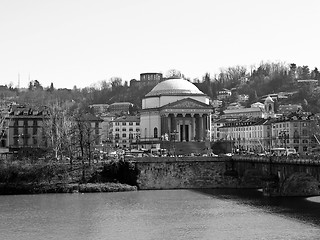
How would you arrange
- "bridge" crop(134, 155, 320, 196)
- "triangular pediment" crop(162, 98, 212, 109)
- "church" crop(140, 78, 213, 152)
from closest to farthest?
1. "bridge" crop(134, 155, 320, 196)
2. "triangular pediment" crop(162, 98, 212, 109)
3. "church" crop(140, 78, 213, 152)

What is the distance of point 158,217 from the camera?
6281 cm

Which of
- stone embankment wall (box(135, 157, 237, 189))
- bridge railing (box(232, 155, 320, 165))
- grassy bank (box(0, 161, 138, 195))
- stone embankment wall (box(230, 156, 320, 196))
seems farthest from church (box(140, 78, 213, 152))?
stone embankment wall (box(230, 156, 320, 196))

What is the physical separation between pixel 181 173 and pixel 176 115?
1619 inches

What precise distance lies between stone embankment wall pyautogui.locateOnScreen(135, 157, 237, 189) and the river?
10.6 meters

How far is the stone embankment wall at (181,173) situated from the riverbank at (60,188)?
13.6 feet

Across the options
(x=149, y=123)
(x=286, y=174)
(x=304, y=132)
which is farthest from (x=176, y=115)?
(x=286, y=174)

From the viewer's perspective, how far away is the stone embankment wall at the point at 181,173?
9525cm

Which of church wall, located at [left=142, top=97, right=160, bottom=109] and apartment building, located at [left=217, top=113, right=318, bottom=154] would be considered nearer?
church wall, located at [left=142, top=97, right=160, bottom=109]

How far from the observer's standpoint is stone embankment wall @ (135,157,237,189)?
9525cm

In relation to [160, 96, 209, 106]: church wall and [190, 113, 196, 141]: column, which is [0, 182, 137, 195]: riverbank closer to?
[190, 113, 196, 141]: column

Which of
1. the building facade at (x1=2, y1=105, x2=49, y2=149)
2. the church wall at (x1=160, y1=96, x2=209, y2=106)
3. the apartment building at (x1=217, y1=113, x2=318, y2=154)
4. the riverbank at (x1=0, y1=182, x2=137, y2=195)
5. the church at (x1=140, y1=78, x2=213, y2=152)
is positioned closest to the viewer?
the riverbank at (x1=0, y1=182, x2=137, y2=195)

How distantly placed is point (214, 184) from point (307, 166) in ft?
92.6

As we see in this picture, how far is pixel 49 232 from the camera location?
5519 centimetres

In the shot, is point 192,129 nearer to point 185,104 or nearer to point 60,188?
point 185,104
